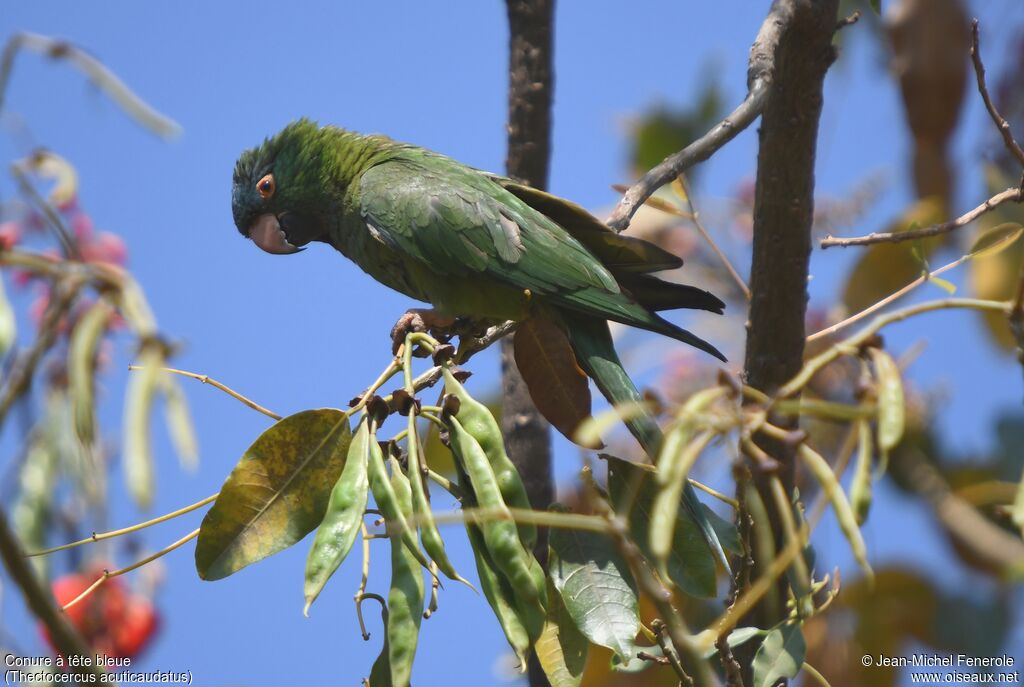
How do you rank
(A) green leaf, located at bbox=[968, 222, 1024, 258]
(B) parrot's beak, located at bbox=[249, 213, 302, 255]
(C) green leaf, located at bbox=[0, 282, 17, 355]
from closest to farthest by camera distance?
(C) green leaf, located at bbox=[0, 282, 17, 355]
(A) green leaf, located at bbox=[968, 222, 1024, 258]
(B) parrot's beak, located at bbox=[249, 213, 302, 255]

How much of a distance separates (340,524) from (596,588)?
0.51 meters

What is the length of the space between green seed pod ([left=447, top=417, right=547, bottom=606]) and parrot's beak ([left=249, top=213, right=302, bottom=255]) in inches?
84.0

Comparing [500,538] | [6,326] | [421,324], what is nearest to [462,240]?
[421,324]

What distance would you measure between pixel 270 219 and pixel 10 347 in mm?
2708

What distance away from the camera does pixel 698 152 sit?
2643 mm

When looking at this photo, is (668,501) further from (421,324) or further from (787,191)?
(421,324)

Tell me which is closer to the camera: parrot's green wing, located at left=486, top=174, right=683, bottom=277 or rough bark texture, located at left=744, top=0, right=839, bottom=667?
rough bark texture, located at left=744, top=0, right=839, bottom=667

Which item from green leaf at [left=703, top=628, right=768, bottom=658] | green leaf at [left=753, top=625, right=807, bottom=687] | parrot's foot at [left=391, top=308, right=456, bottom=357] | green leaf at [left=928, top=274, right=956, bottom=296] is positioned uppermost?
parrot's foot at [left=391, top=308, right=456, bottom=357]

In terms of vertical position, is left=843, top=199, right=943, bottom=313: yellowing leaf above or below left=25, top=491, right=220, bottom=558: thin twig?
above

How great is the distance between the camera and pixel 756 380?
2.69 meters

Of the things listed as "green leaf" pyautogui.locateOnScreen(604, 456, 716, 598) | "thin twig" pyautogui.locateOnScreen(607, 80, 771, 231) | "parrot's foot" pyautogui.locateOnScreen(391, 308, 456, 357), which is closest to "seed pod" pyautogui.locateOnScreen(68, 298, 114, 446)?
"green leaf" pyautogui.locateOnScreen(604, 456, 716, 598)

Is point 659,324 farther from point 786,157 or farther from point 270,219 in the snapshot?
point 270,219

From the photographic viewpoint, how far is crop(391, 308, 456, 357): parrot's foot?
324cm

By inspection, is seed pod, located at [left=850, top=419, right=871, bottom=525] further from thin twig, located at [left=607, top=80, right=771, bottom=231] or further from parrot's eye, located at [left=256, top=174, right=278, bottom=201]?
parrot's eye, located at [left=256, top=174, right=278, bottom=201]
